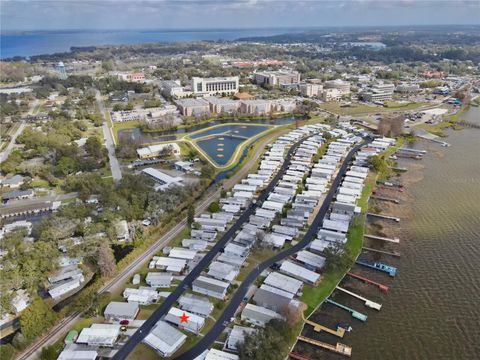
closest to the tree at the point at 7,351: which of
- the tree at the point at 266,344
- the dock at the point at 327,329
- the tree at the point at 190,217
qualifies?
the tree at the point at 266,344

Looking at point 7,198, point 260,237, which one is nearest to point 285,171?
point 260,237

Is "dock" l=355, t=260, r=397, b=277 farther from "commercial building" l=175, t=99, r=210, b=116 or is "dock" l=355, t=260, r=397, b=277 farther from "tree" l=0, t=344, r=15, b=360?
"commercial building" l=175, t=99, r=210, b=116

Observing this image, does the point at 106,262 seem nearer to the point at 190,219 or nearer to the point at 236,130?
the point at 190,219

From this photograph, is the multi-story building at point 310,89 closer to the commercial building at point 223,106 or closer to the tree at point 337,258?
the commercial building at point 223,106

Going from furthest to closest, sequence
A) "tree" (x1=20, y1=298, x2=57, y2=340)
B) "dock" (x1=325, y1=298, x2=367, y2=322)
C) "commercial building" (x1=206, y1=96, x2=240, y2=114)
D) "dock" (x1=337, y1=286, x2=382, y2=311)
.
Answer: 1. "commercial building" (x1=206, y1=96, x2=240, y2=114)
2. "dock" (x1=337, y1=286, x2=382, y2=311)
3. "dock" (x1=325, y1=298, x2=367, y2=322)
4. "tree" (x1=20, y1=298, x2=57, y2=340)

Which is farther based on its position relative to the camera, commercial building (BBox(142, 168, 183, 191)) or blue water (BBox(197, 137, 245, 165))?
blue water (BBox(197, 137, 245, 165))

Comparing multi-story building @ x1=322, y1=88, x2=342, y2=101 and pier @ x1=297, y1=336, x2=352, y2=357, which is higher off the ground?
multi-story building @ x1=322, y1=88, x2=342, y2=101

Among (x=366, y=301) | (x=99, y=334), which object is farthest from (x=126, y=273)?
(x=366, y=301)

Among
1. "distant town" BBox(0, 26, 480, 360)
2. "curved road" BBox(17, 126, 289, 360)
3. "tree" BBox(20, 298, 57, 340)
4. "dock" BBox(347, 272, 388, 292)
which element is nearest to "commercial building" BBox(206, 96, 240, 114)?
"distant town" BBox(0, 26, 480, 360)
